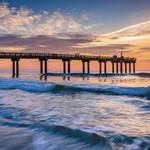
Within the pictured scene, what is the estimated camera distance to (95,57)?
6912cm

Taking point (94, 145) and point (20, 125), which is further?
point (20, 125)

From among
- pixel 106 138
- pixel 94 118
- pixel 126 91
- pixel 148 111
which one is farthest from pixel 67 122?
pixel 126 91

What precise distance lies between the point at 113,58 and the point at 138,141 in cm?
6934

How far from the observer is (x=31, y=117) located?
402 inches

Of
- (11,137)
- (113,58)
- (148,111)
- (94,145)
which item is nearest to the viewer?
(94,145)

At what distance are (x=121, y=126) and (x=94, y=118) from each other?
1.53m

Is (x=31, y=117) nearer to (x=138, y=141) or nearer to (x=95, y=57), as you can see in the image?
Answer: (x=138, y=141)

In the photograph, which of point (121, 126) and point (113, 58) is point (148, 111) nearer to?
point (121, 126)

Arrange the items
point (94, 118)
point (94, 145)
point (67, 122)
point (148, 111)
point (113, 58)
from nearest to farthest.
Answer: point (94, 145) → point (67, 122) → point (94, 118) → point (148, 111) → point (113, 58)

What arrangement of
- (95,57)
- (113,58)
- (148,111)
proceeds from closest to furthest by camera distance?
(148,111)
(95,57)
(113,58)

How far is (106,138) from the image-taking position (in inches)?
275

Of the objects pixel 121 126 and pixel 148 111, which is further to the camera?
pixel 148 111

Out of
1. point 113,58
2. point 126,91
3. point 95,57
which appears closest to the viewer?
point 126,91

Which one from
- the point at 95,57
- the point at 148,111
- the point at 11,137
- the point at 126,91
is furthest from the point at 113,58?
the point at 11,137
